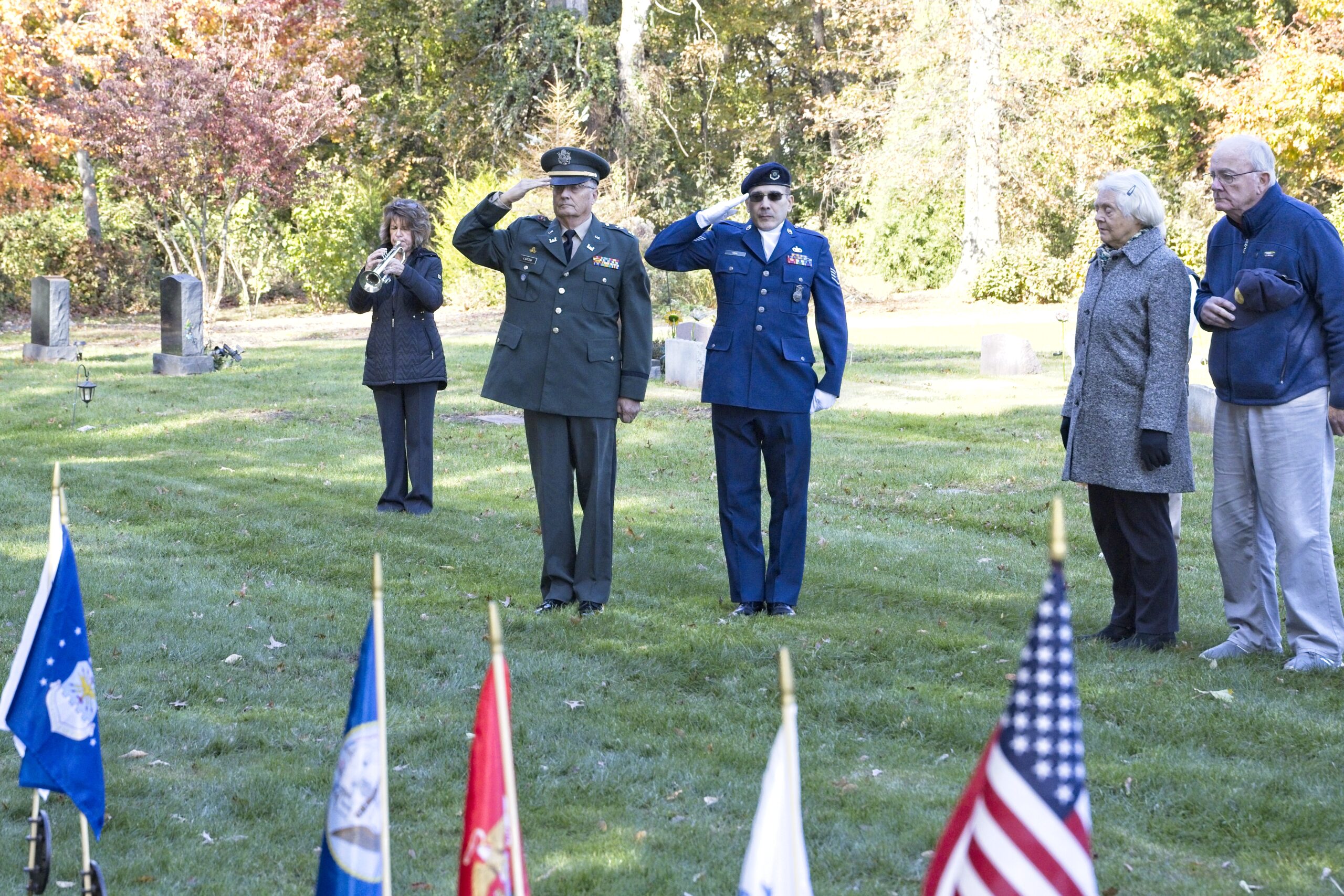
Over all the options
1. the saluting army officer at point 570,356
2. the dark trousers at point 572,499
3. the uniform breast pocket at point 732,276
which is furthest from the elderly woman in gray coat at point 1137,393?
the dark trousers at point 572,499

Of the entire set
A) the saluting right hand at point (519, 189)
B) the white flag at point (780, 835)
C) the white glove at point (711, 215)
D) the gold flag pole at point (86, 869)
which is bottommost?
the gold flag pole at point (86, 869)

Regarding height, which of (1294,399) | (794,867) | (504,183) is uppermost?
(504,183)

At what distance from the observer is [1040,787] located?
7.20 ft

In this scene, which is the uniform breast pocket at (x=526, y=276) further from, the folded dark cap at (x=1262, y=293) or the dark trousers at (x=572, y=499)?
the folded dark cap at (x=1262, y=293)

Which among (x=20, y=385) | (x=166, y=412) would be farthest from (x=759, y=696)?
(x=20, y=385)

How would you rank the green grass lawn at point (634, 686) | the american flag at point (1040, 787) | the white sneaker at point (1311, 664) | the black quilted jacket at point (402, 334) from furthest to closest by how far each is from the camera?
the black quilted jacket at point (402, 334), the white sneaker at point (1311, 664), the green grass lawn at point (634, 686), the american flag at point (1040, 787)

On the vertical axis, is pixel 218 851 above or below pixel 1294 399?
below

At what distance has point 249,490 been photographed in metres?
10.7

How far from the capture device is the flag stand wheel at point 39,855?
3707mm

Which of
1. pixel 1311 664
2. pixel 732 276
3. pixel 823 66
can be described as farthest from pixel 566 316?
pixel 823 66

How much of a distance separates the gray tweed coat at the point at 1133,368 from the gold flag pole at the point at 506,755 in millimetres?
4380

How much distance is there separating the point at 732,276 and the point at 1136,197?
77.6 inches

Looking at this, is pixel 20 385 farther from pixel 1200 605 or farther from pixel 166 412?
pixel 1200 605

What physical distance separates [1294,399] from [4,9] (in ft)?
74.2
